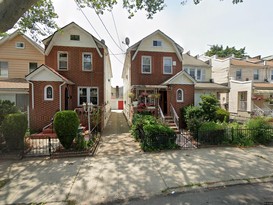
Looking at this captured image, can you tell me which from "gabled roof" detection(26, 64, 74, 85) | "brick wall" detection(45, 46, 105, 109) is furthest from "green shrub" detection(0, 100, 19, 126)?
"brick wall" detection(45, 46, 105, 109)

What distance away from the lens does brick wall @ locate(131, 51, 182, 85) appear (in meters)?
16.1

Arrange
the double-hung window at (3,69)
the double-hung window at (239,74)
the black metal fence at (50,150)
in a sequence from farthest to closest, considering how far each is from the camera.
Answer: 1. the double-hung window at (239,74)
2. the double-hung window at (3,69)
3. the black metal fence at (50,150)

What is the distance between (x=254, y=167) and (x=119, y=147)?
5.80 metres

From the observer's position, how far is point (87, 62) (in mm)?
14984

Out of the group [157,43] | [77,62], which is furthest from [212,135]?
[77,62]

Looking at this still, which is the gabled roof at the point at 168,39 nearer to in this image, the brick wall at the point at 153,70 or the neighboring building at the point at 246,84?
the brick wall at the point at 153,70

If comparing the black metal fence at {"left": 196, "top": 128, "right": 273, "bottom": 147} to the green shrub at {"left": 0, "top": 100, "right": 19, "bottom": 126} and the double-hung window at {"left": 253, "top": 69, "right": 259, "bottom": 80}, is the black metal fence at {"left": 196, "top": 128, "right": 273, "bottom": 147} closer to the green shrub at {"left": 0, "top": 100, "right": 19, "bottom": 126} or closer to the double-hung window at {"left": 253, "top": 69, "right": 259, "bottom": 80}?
→ the green shrub at {"left": 0, "top": 100, "right": 19, "bottom": 126}

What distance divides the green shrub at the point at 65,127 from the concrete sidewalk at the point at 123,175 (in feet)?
3.38

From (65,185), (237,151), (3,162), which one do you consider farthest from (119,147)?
(237,151)

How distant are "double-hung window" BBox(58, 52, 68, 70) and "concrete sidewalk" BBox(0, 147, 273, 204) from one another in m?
9.25

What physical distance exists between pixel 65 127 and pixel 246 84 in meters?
19.7

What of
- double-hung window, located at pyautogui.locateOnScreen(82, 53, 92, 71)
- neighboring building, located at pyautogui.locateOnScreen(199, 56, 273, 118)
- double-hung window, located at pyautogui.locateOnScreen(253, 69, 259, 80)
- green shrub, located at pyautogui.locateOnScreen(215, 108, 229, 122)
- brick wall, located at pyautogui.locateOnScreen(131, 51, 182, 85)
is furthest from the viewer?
double-hung window, located at pyautogui.locateOnScreen(253, 69, 259, 80)

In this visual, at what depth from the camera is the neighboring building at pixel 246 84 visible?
1989cm

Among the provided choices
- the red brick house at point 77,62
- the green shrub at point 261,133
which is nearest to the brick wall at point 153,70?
the red brick house at point 77,62
